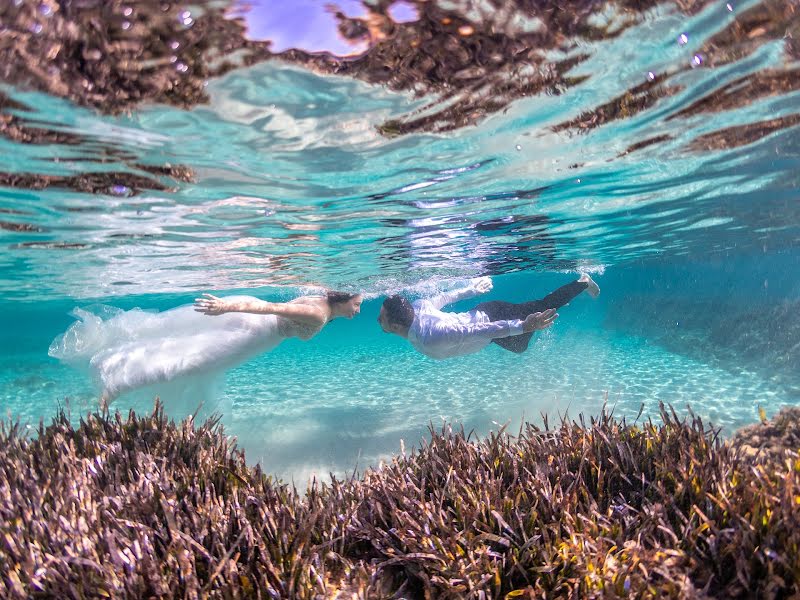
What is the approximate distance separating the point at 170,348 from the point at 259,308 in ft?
14.8

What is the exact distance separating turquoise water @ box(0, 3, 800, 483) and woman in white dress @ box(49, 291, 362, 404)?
2775mm

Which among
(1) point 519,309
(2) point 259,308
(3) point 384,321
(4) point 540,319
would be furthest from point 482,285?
(2) point 259,308

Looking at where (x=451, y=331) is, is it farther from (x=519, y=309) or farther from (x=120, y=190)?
(x=120, y=190)

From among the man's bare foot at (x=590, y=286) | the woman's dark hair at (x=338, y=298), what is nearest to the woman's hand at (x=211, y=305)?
the woman's dark hair at (x=338, y=298)

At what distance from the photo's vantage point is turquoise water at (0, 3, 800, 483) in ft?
22.2

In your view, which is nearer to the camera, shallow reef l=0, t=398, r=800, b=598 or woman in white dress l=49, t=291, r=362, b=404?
shallow reef l=0, t=398, r=800, b=598

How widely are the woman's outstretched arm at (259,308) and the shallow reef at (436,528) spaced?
265 cm

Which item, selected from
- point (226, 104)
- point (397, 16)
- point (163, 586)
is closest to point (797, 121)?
point (397, 16)

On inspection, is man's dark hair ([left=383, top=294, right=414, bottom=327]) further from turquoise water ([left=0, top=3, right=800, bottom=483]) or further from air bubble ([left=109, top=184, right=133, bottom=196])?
air bubble ([left=109, top=184, right=133, bottom=196])

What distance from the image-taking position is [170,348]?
34.3ft

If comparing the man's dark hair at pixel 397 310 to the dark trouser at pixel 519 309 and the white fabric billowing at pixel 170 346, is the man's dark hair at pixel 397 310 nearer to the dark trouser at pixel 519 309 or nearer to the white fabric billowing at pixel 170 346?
the white fabric billowing at pixel 170 346

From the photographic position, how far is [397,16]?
4770mm

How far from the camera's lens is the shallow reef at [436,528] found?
288 centimetres

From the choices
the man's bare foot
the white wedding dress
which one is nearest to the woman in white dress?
the white wedding dress
